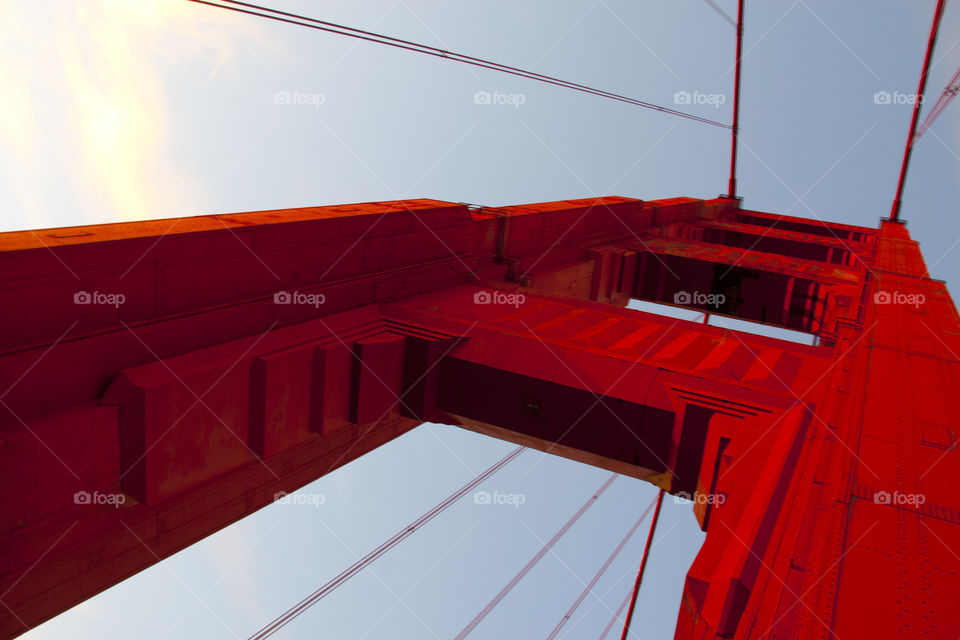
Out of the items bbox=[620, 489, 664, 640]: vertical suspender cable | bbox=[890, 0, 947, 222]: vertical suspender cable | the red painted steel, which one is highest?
bbox=[890, 0, 947, 222]: vertical suspender cable

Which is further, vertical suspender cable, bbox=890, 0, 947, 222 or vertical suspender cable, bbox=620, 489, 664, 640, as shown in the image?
vertical suspender cable, bbox=890, 0, 947, 222

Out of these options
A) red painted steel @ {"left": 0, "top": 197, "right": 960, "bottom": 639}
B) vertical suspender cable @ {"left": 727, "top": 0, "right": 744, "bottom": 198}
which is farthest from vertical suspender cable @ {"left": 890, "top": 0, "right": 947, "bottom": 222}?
red painted steel @ {"left": 0, "top": 197, "right": 960, "bottom": 639}

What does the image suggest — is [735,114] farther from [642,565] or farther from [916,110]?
[642,565]

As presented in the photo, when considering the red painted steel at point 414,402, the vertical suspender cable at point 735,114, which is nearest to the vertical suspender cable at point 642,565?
the red painted steel at point 414,402

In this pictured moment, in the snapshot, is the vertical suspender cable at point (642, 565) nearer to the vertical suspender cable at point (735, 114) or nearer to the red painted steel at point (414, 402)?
the red painted steel at point (414, 402)

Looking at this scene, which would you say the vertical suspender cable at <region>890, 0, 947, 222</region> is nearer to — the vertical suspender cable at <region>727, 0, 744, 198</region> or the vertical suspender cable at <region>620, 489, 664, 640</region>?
the vertical suspender cable at <region>727, 0, 744, 198</region>

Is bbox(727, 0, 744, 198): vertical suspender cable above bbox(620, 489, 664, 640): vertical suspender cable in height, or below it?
above

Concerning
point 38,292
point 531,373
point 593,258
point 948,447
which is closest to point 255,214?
point 38,292
